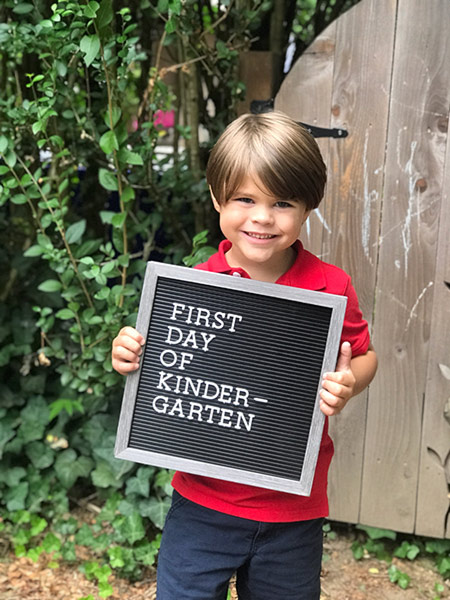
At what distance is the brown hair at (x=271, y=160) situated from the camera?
1450 mm

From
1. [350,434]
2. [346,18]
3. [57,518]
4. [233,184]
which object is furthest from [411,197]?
[57,518]

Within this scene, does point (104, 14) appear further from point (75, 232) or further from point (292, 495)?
point (292, 495)

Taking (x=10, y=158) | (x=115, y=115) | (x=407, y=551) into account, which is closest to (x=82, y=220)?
(x=10, y=158)

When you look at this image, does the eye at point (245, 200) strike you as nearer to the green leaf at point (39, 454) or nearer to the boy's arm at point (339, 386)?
the boy's arm at point (339, 386)

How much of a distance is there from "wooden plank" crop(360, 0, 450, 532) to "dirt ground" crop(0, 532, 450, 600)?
0.18 meters

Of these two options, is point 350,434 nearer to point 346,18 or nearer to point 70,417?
point 70,417

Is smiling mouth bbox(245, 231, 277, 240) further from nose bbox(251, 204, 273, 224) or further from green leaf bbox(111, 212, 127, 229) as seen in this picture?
green leaf bbox(111, 212, 127, 229)

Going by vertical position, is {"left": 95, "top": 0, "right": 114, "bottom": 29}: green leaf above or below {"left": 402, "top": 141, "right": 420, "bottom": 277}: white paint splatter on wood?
above

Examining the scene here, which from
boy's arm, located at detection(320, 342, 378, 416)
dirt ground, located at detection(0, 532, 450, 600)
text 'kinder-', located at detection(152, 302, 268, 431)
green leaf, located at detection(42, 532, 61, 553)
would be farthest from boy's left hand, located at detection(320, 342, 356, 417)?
green leaf, located at detection(42, 532, 61, 553)

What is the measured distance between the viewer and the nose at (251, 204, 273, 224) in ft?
4.80

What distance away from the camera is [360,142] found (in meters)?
2.42

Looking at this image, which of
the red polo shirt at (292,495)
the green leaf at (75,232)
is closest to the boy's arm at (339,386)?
the red polo shirt at (292,495)

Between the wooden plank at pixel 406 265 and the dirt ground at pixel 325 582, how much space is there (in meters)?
0.18

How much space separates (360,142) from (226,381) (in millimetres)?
1216
